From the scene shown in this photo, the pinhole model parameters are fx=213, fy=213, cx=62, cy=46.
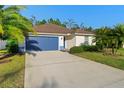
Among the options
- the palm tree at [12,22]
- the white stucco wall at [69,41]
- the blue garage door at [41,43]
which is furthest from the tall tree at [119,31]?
the blue garage door at [41,43]

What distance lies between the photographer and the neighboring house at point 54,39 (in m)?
26.4

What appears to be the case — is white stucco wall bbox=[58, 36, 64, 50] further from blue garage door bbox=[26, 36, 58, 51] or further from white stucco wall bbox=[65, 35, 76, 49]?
white stucco wall bbox=[65, 35, 76, 49]

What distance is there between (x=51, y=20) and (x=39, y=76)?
67.8m

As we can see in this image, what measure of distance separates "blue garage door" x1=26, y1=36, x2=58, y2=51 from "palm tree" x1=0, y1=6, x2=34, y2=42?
8.33 meters

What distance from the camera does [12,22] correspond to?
1680 centimetres

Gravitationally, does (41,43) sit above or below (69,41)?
below

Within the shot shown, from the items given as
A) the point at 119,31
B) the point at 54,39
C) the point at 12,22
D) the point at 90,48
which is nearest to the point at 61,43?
the point at 54,39

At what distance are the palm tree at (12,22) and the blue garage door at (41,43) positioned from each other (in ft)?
27.3

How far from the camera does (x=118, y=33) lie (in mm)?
20938

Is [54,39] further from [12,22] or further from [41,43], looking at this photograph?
[12,22]

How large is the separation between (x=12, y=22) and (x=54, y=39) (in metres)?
11.6

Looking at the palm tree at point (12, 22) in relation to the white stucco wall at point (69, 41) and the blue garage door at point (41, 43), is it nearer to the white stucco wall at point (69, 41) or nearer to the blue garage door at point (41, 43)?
the blue garage door at point (41, 43)

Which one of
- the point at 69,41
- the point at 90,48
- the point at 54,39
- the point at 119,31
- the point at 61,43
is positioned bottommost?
the point at 90,48

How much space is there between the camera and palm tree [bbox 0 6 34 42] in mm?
16016
